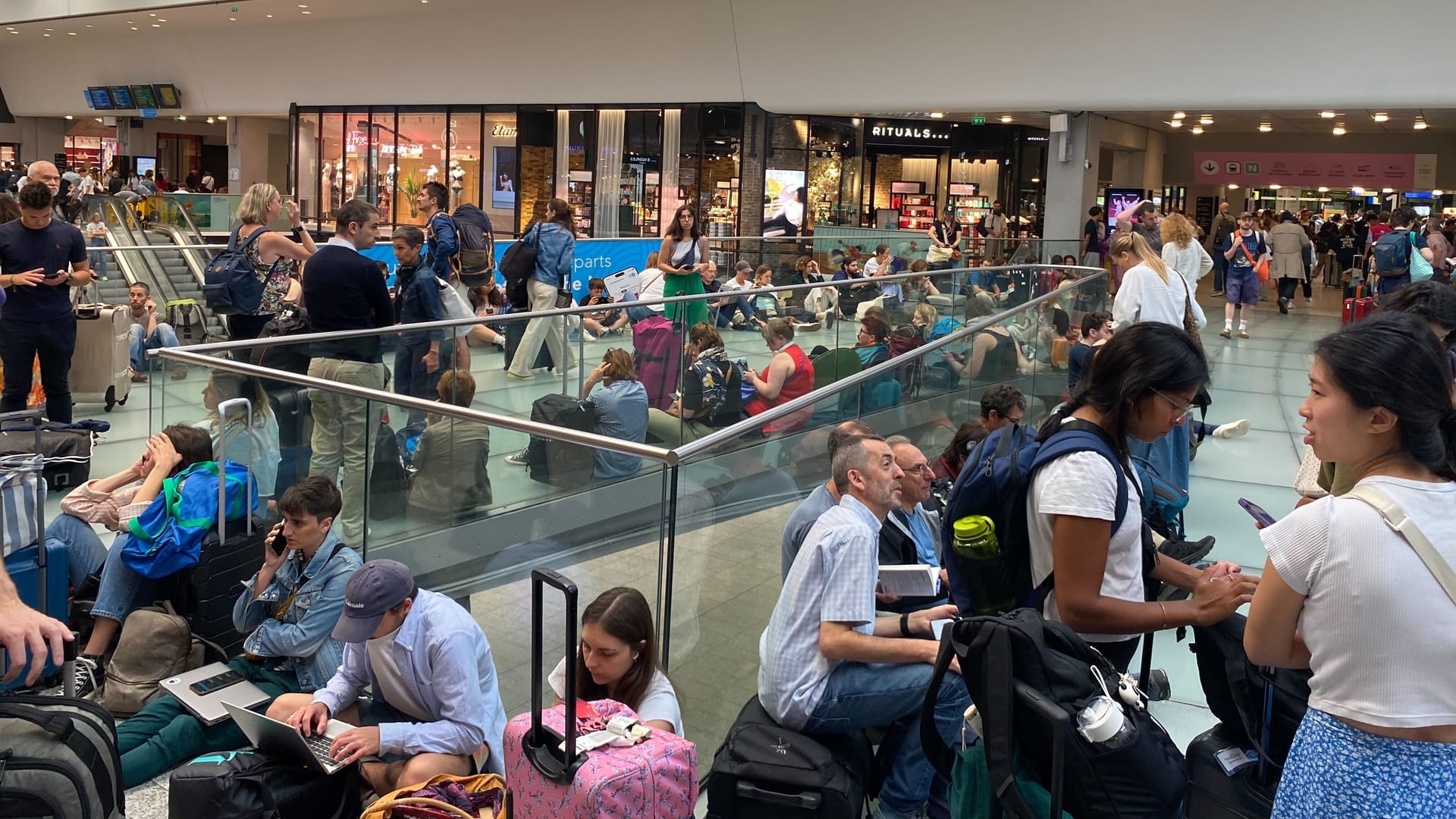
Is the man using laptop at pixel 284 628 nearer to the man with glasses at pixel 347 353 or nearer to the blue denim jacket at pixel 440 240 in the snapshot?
the man with glasses at pixel 347 353

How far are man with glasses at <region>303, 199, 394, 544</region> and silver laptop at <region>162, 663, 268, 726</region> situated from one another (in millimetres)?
731

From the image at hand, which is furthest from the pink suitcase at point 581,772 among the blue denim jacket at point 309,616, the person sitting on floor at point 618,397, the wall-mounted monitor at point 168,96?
the wall-mounted monitor at point 168,96

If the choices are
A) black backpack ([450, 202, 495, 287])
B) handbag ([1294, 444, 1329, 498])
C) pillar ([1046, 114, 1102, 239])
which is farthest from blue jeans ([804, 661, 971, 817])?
pillar ([1046, 114, 1102, 239])

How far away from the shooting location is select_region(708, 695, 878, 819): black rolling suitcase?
3.02 m

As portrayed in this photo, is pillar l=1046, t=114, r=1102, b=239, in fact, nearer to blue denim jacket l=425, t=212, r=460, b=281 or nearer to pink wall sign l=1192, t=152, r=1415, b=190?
pink wall sign l=1192, t=152, r=1415, b=190

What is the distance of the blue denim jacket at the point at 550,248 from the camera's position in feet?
35.6

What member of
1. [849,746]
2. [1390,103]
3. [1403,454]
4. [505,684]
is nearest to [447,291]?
[505,684]

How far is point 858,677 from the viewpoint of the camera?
330 centimetres

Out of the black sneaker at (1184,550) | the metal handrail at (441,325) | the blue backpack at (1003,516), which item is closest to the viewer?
the blue backpack at (1003,516)

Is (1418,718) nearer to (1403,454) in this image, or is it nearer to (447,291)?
(1403,454)

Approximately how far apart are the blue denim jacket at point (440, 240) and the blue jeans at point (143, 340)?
399cm

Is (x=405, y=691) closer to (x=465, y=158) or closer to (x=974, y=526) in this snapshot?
(x=974, y=526)

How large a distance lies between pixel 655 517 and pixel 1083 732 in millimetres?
1520

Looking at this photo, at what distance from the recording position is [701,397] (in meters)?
8.57
